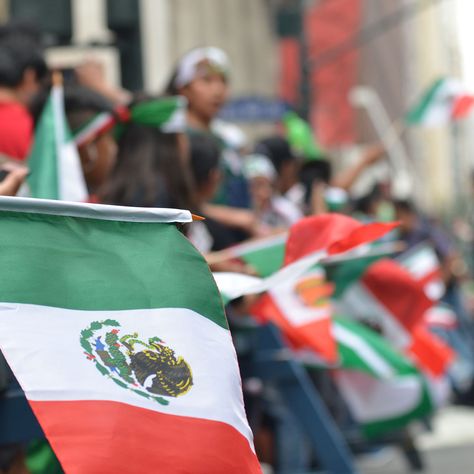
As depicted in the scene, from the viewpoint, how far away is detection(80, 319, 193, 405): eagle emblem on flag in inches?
139

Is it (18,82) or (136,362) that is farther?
(18,82)

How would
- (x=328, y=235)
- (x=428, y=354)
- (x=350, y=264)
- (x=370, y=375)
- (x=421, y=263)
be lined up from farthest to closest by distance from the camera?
(x=421, y=263)
(x=428, y=354)
(x=370, y=375)
(x=350, y=264)
(x=328, y=235)

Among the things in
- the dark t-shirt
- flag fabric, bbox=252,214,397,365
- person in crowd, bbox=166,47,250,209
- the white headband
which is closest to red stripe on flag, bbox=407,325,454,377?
flag fabric, bbox=252,214,397,365

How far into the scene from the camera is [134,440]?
136 inches

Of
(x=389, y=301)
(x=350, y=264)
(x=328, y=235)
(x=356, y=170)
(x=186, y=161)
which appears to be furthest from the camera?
(x=356, y=170)

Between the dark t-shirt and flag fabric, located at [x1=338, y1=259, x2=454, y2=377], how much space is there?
3521 mm

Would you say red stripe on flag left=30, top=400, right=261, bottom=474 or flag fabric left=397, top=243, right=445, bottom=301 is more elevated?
red stripe on flag left=30, top=400, right=261, bottom=474

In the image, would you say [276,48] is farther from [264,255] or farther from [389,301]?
[264,255]

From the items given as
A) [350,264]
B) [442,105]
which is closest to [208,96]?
[350,264]

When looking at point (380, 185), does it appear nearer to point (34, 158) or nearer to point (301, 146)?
point (301, 146)

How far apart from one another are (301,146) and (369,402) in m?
3.83

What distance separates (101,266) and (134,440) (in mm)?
401

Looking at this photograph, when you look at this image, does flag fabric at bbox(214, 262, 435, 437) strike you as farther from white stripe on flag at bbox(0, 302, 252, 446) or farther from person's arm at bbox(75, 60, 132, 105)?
white stripe on flag at bbox(0, 302, 252, 446)

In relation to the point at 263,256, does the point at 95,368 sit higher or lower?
higher
